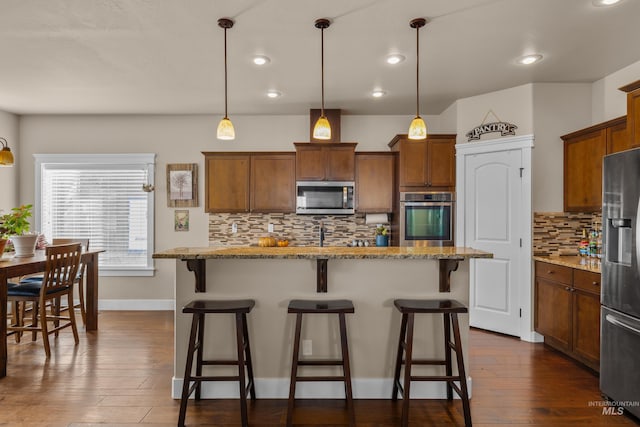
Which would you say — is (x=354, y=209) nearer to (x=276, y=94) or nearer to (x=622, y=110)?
(x=276, y=94)

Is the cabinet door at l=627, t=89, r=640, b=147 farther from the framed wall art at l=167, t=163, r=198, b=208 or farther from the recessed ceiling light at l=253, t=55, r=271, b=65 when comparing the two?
the framed wall art at l=167, t=163, r=198, b=208

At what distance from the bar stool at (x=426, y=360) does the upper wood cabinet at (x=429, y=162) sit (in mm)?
2168

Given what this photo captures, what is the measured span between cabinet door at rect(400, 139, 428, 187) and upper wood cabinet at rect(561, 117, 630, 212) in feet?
4.61

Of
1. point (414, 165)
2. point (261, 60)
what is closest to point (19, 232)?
point (261, 60)

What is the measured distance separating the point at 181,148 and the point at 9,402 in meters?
3.40

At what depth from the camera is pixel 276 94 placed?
423 cm

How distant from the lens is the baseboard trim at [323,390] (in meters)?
2.61

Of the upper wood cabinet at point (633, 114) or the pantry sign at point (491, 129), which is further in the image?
the pantry sign at point (491, 129)

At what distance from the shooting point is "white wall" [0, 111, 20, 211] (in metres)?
4.89

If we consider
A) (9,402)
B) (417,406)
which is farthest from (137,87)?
(417,406)

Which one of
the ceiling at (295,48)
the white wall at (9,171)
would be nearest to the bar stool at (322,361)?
the ceiling at (295,48)

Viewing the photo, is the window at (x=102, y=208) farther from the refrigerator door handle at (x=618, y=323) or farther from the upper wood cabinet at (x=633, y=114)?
the upper wood cabinet at (x=633, y=114)
